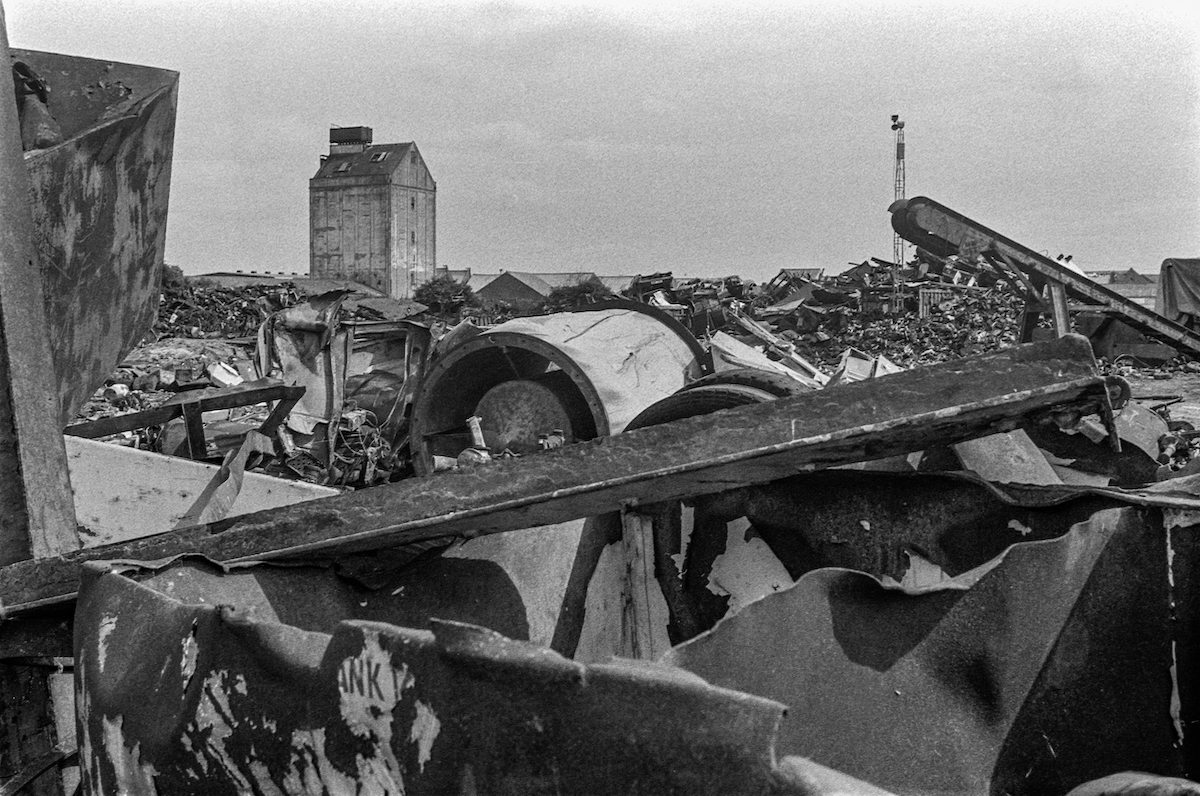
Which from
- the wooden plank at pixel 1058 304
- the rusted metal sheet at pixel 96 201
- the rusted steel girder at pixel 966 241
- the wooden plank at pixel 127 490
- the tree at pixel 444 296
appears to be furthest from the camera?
the tree at pixel 444 296

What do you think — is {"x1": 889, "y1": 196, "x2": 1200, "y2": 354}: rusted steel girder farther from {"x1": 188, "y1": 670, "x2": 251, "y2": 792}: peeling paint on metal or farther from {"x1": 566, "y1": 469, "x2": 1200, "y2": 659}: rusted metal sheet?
{"x1": 188, "y1": 670, "x2": 251, "y2": 792}: peeling paint on metal

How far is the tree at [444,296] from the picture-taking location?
3056 cm

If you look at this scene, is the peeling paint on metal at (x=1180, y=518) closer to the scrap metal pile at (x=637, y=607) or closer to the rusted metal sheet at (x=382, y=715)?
the scrap metal pile at (x=637, y=607)

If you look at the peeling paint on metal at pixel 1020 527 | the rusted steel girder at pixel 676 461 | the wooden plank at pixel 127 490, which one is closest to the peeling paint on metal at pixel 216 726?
the rusted steel girder at pixel 676 461

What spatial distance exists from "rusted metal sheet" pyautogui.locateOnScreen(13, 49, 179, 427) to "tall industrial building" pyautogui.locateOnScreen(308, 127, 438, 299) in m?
42.0

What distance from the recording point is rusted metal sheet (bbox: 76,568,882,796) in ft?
3.51

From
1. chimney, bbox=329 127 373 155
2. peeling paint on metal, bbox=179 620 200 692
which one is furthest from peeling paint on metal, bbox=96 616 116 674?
chimney, bbox=329 127 373 155

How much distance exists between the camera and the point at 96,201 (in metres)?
3.00

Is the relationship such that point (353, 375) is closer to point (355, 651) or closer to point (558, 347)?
point (558, 347)

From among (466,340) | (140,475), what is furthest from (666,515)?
(466,340)

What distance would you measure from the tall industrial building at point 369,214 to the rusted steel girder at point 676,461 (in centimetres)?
4374

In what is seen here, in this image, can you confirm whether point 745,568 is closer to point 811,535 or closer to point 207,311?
point 811,535

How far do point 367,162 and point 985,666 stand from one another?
153 ft

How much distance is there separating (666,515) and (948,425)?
0.92 metres
